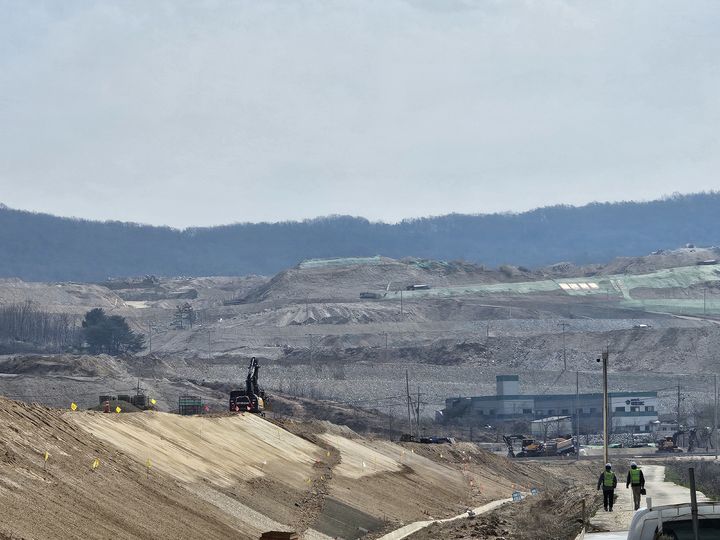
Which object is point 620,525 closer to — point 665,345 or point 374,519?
point 374,519

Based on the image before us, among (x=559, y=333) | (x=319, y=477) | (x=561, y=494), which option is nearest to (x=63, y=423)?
(x=319, y=477)

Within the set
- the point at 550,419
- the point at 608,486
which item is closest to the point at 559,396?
the point at 550,419

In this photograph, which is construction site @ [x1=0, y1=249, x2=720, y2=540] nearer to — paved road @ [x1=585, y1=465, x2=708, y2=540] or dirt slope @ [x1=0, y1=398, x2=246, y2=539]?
dirt slope @ [x1=0, y1=398, x2=246, y2=539]

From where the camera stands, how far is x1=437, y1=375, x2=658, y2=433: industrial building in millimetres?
139375

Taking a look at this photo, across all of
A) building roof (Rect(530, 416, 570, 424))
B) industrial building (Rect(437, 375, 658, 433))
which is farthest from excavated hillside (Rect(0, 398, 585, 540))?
industrial building (Rect(437, 375, 658, 433))

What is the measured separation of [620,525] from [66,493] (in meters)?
11.2

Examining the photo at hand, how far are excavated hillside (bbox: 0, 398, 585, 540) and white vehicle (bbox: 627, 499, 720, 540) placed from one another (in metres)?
13.5

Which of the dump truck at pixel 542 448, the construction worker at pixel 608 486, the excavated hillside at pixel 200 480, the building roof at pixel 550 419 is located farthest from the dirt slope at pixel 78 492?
the building roof at pixel 550 419

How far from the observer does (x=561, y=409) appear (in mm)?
144375

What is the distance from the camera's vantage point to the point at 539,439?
12775 centimetres

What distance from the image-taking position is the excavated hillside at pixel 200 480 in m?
31.8

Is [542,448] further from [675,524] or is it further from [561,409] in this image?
[675,524]

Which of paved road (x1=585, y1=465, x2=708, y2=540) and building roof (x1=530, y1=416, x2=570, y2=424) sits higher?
paved road (x1=585, y1=465, x2=708, y2=540)

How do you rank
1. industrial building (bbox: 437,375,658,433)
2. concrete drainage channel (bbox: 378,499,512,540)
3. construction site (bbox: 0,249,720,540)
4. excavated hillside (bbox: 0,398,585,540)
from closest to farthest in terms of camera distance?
1. excavated hillside (bbox: 0,398,585,540)
2. construction site (bbox: 0,249,720,540)
3. concrete drainage channel (bbox: 378,499,512,540)
4. industrial building (bbox: 437,375,658,433)
